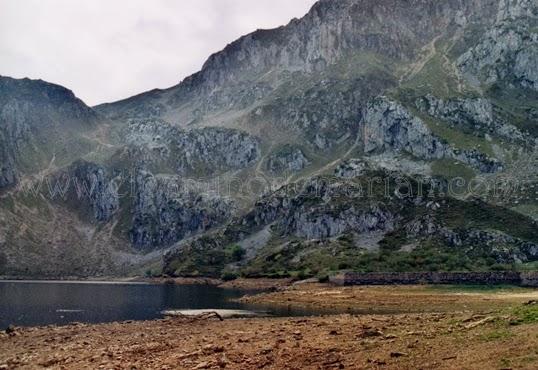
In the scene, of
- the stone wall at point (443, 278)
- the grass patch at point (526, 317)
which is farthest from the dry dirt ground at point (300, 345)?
the stone wall at point (443, 278)

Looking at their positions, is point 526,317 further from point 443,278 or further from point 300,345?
point 443,278

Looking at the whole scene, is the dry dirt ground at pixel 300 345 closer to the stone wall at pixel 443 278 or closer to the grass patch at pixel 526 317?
the grass patch at pixel 526 317

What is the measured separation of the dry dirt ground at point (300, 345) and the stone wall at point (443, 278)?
93.7 metres

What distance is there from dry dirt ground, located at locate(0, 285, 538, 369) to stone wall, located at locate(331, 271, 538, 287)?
93.7m

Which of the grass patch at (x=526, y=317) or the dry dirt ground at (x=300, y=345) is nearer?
the dry dirt ground at (x=300, y=345)

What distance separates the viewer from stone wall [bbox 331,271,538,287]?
140 m

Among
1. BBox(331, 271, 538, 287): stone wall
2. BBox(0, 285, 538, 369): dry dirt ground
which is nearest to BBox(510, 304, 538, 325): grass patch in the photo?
BBox(0, 285, 538, 369): dry dirt ground

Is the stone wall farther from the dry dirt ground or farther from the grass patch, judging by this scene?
the grass patch

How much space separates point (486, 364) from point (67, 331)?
54136mm

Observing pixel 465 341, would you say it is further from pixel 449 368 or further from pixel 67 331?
pixel 67 331

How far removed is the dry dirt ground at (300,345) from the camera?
30.3 meters

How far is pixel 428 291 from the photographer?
124 meters

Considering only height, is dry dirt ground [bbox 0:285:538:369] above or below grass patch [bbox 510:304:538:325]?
below

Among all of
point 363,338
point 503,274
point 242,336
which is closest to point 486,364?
point 363,338
